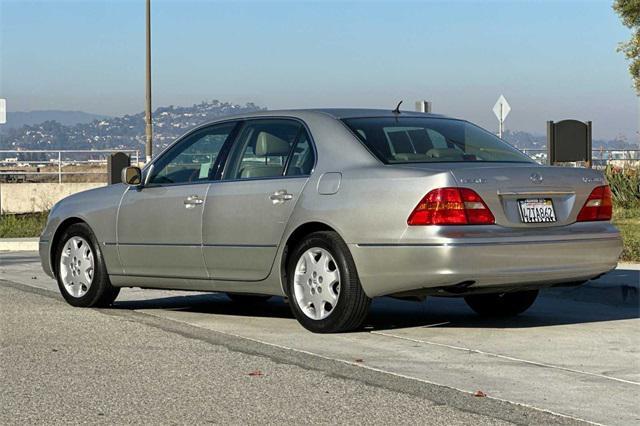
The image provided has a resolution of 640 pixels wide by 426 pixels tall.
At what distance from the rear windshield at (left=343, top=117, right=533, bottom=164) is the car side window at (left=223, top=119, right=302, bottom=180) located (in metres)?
0.52

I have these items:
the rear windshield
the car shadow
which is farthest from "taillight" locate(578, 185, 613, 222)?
the car shadow

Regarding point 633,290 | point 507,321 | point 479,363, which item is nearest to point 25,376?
point 479,363

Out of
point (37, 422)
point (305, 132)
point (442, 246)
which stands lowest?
point (37, 422)

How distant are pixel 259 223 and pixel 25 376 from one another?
2715 mm

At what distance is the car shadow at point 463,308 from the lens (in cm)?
1013

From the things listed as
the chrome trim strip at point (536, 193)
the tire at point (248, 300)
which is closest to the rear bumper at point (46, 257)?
the tire at point (248, 300)

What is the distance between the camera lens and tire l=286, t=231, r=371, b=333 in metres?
9.05

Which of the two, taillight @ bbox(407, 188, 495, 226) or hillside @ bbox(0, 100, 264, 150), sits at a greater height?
hillside @ bbox(0, 100, 264, 150)

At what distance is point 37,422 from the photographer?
20.2 feet

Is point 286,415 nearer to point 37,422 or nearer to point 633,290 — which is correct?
point 37,422

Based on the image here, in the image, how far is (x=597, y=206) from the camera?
30.9ft

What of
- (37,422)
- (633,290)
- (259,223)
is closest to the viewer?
(37,422)

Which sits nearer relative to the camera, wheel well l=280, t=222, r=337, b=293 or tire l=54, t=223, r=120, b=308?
wheel well l=280, t=222, r=337, b=293

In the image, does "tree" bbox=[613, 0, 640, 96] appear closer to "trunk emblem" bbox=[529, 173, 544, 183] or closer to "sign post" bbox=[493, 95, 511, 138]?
"sign post" bbox=[493, 95, 511, 138]
